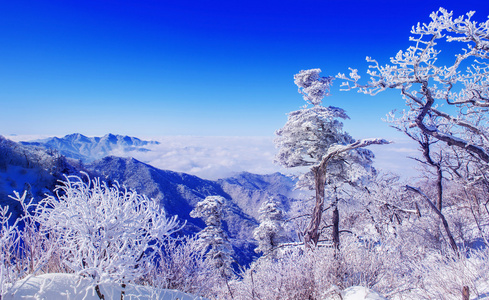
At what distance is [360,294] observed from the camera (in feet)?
13.5

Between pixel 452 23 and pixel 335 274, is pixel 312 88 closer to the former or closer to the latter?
pixel 452 23

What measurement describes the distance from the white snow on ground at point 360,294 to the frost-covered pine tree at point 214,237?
587 inches

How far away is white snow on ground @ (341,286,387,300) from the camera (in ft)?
13.1

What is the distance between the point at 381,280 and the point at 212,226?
607 inches

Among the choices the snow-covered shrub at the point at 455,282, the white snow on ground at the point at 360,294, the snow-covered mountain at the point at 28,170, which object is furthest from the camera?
the snow-covered mountain at the point at 28,170

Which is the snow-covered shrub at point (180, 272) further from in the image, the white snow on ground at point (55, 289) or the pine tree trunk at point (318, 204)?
the pine tree trunk at point (318, 204)

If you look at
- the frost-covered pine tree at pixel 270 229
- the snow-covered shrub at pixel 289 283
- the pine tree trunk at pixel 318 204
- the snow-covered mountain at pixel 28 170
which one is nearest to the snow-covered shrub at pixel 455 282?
the snow-covered shrub at pixel 289 283

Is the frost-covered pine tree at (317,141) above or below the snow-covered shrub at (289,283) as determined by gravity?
above

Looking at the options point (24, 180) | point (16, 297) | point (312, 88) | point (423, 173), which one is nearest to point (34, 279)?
point (16, 297)

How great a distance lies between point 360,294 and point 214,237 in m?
15.6

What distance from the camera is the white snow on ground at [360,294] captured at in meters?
4.00

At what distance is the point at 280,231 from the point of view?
20141mm

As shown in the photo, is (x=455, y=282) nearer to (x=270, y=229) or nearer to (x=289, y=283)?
(x=289, y=283)

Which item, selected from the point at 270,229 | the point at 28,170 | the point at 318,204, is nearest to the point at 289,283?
the point at 318,204
